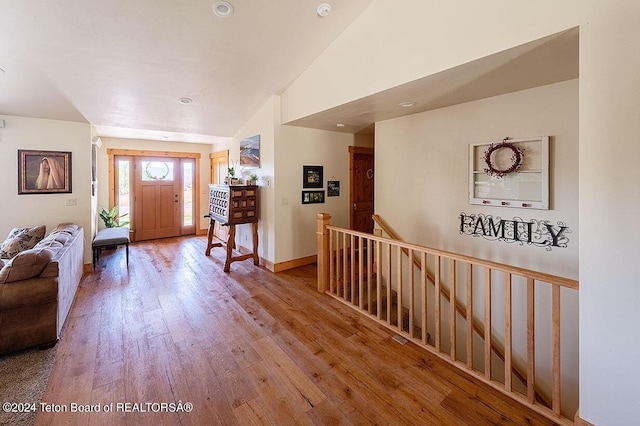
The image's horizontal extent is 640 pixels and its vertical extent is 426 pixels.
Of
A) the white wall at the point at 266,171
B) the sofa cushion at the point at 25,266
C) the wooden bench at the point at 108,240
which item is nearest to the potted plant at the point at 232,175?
the white wall at the point at 266,171

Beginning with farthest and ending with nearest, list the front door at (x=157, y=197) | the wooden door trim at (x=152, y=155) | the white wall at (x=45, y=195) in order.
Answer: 1. the front door at (x=157, y=197)
2. the wooden door trim at (x=152, y=155)
3. the white wall at (x=45, y=195)

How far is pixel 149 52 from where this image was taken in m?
2.89

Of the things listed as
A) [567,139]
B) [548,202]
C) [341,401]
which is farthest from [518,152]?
[341,401]

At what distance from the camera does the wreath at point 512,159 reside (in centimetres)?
279

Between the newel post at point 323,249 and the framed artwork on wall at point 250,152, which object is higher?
the framed artwork on wall at point 250,152

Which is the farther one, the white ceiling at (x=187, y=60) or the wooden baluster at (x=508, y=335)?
the white ceiling at (x=187, y=60)

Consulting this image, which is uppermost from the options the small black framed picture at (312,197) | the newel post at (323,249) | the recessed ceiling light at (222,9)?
the recessed ceiling light at (222,9)

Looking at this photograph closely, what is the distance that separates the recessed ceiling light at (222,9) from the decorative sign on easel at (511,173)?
279cm

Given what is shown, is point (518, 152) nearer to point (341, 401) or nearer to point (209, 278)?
point (341, 401)

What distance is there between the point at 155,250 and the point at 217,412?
16.0 ft

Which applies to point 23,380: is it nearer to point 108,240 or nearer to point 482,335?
point 108,240

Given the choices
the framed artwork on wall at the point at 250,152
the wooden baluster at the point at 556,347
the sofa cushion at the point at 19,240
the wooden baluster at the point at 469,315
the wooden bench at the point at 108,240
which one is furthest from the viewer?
the framed artwork on wall at the point at 250,152

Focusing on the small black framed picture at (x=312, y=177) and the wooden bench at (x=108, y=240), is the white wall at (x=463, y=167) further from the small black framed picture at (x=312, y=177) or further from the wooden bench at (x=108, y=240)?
the wooden bench at (x=108, y=240)

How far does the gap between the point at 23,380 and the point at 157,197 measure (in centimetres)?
529
